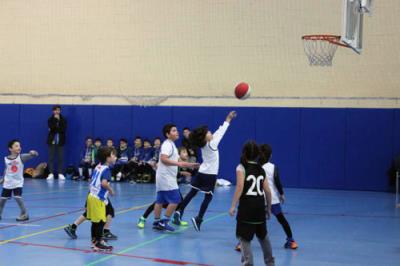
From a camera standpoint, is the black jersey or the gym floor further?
the gym floor

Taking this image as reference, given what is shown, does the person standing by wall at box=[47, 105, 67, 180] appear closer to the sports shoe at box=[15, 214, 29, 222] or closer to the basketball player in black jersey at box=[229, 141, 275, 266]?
the sports shoe at box=[15, 214, 29, 222]

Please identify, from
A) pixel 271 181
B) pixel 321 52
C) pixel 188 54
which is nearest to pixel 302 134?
pixel 321 52

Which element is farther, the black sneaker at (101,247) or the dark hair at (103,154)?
the dark hair at (103,154)

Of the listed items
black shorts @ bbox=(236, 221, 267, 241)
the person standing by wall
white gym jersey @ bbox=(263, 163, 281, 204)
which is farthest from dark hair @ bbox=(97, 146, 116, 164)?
the person standing by wall

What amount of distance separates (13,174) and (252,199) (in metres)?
5.26

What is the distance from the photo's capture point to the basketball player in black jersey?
19.8 feet

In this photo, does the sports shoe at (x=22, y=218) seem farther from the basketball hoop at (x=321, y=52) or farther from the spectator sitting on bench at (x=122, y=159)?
the basketball hoop at (x=321, y=52)

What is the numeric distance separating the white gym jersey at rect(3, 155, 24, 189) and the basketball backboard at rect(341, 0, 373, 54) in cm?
624

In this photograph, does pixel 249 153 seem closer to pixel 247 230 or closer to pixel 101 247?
pixel 247 230

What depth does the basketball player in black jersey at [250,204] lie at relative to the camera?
6039 mm

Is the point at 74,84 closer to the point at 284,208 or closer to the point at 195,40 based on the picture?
the point at 195,40

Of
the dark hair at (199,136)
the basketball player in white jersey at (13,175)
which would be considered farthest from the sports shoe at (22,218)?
the dark hair at (199,136)

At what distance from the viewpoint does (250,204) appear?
6.06 meters

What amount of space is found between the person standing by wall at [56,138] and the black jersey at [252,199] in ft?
43.8
